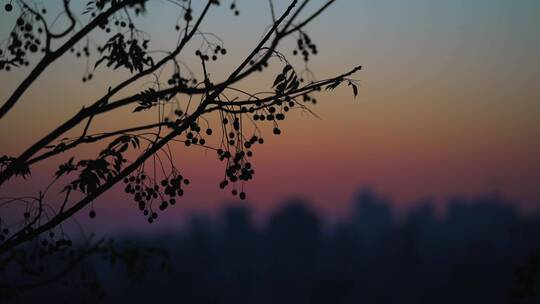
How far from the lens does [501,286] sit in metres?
50.4

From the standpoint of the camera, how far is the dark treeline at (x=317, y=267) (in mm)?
55469

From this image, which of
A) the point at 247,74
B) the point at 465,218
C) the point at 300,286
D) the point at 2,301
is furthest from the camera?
the point at 465,218

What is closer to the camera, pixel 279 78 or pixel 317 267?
pixel 279 78

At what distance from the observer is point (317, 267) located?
328 feet

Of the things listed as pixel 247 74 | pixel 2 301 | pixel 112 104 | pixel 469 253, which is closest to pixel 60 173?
pixel 112 104

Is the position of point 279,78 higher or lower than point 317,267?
lower

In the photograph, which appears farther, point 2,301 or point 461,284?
point 461,284

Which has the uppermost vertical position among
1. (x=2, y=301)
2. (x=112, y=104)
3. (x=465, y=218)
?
(x=465, y=218)

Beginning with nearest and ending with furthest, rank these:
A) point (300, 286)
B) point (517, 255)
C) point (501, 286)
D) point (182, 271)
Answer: point (501, 286)
point (517, 255)
point (182, 271)
point (300, 286)

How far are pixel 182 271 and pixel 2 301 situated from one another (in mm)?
63256

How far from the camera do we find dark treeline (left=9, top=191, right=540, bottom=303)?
182ft

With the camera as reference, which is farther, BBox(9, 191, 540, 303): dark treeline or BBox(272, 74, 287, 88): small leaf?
BBox(9, 191, 540, 303): dark treeline

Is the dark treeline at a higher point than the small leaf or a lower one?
higher

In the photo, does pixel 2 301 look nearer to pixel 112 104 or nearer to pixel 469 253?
pixel 112 104
